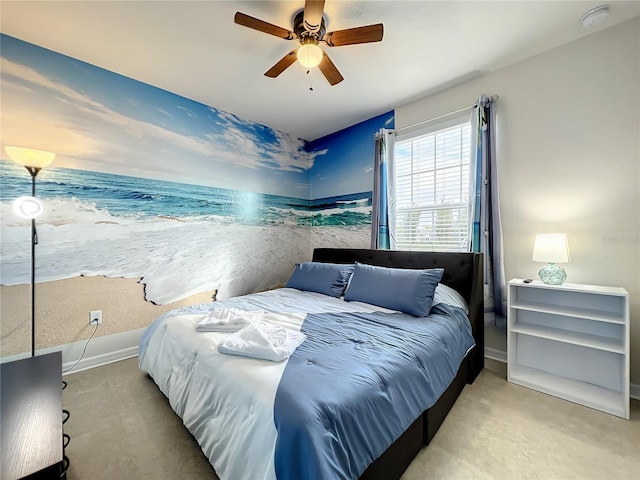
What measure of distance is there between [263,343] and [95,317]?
6.79ft

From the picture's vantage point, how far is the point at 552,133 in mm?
2207

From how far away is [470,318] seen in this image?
2.17 metres

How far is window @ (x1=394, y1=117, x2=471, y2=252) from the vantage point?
106 inches

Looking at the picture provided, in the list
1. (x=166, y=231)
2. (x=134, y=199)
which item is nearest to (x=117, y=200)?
(x=134, y=199)

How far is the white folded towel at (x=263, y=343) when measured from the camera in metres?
1.29

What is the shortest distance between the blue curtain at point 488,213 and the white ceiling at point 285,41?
0.54 metres

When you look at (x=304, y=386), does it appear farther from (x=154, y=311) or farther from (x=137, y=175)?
(x=137, y=175)

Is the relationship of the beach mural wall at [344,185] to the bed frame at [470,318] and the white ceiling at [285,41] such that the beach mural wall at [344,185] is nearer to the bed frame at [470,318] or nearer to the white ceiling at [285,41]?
the bed frame at [470,318]

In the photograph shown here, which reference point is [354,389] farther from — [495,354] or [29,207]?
[29,207]

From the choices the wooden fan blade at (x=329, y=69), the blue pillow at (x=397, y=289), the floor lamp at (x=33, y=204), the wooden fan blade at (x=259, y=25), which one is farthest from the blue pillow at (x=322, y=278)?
the floor lamp at (x=33, y=204)

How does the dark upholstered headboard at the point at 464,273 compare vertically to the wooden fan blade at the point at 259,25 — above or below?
below

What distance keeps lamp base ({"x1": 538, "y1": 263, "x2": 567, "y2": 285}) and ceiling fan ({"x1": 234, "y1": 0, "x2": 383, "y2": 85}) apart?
2138 mm

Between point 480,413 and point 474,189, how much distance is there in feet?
6.16

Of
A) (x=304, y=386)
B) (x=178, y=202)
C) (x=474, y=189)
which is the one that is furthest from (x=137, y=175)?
(x=474, y=189)
